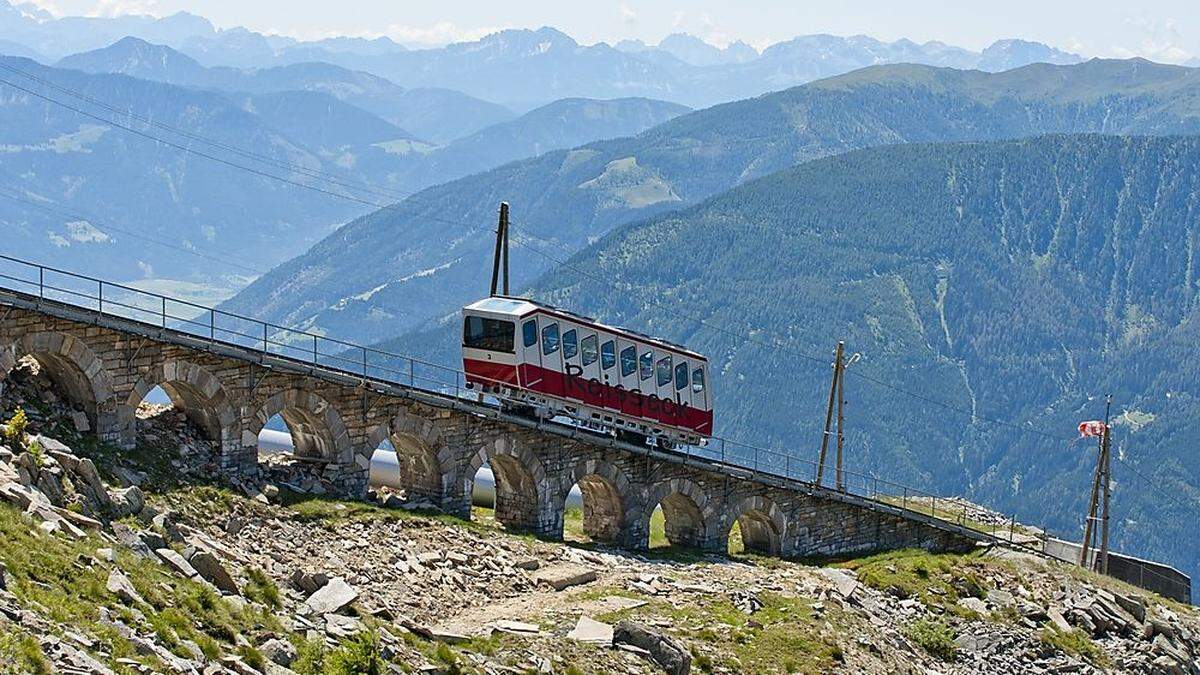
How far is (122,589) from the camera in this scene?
96.7 feet

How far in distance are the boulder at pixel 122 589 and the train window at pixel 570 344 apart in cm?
2971

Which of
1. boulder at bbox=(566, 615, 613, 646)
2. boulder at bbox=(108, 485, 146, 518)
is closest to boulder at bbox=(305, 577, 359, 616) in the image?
boulder at bbox=(108, 485, 146, 518)

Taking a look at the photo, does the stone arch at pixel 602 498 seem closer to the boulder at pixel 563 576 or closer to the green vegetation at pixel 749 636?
the boulder at pixel 563 576

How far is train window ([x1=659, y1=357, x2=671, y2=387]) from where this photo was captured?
6419 cm

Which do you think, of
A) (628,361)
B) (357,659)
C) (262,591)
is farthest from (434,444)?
(357,659)

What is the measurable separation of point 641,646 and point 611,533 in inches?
911

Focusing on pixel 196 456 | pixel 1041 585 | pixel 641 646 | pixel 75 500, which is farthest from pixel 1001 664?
pixel 75 500

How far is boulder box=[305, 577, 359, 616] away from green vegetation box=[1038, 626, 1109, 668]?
92.7 ft

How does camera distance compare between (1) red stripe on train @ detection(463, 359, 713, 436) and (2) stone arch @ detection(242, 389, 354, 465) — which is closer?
(2) stone arch @ detection(242, 389, 354, 465)

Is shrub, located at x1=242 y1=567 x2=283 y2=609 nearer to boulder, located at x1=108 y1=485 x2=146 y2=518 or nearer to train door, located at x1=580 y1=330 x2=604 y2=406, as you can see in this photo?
boulder, located at x1=108 y1=485 x2=146 y2=518

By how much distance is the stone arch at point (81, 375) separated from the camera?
44375mm

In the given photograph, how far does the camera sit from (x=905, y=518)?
238 ft

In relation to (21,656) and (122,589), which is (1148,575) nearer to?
(122,589)

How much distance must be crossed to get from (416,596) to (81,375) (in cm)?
1126
